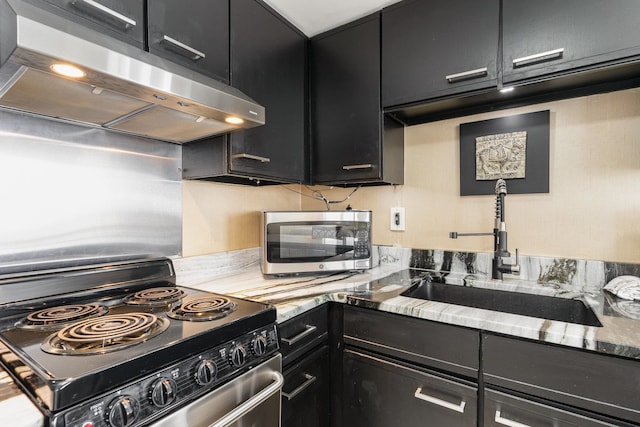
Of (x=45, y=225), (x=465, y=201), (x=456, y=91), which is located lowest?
(x=45, y=225)

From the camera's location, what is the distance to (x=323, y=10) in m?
1.55

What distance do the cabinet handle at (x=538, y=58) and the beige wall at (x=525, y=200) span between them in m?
0.32

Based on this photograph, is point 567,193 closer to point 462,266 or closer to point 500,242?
point 500,242

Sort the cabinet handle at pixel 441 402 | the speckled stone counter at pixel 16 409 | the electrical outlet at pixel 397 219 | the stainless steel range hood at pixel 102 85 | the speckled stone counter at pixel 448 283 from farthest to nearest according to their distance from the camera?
the electrical outlet at pixel 397 219 → the cabinet handle at pixel 441 402 → the speckled stone counter at pixel 448 283 → the stainless steel range hood at pixel 102 85 → the speckled stone counter at pixel 16 409

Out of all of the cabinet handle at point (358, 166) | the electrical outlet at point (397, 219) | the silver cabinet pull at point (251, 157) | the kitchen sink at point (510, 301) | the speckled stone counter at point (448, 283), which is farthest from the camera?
the electrical outlet at point (397, 219)

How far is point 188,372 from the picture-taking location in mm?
765

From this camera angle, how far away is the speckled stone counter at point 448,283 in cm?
89

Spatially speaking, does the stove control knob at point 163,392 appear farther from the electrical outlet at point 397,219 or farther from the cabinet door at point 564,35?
the cabinet door at point 564,35

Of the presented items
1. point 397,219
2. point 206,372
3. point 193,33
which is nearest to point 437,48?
point 397,219

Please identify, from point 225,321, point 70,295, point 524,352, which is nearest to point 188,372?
point 225,321

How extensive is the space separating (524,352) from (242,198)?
4.71ft

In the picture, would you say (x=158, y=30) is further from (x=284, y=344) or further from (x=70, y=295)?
(x=284, y=344)

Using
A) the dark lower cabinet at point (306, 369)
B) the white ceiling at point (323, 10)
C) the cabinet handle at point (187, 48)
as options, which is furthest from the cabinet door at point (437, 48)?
the dark lower cabinet at point (306, 369)

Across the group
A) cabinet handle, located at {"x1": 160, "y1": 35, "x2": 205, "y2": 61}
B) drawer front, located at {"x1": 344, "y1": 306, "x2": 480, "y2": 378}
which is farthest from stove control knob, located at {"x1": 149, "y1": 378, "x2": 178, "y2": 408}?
cabinet handle, located at {"x1": 160, "y1": 35, "x2": 205, "y2": 61}
